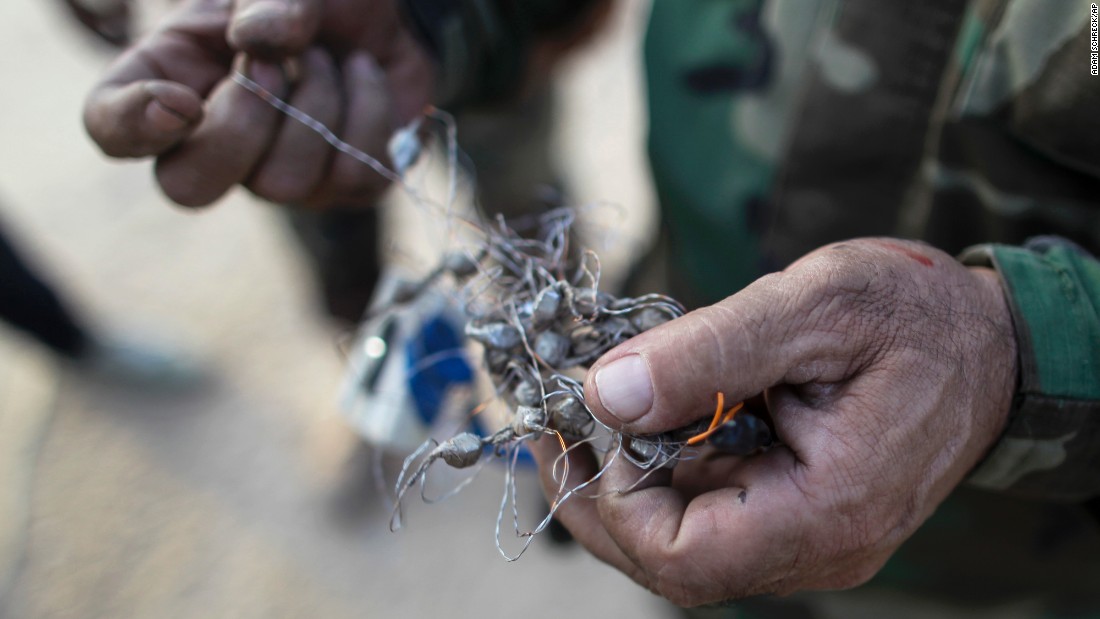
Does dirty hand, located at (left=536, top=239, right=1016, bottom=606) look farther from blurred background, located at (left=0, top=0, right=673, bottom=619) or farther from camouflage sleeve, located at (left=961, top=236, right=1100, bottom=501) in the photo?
blurred background, located at (left=0, top=0, right=673, bottom=619)

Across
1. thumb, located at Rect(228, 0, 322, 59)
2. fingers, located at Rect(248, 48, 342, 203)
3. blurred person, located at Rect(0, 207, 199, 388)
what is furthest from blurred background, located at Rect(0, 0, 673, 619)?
thumb, located at Rect(228, 0, 322, 59)

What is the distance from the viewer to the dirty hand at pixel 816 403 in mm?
712

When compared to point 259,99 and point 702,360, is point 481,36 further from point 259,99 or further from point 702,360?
point 702,360

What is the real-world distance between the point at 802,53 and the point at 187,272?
230 cm

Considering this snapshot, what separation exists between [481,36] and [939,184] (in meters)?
0.87

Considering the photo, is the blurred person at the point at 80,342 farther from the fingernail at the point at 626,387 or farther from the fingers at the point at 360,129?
the fingernail at the point at 626,387

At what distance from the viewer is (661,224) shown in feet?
4.68

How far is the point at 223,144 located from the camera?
1.04 metres

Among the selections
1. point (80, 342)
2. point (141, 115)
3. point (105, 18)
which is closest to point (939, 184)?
point (141, 115)

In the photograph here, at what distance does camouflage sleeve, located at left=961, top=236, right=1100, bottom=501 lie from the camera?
800 millimetres

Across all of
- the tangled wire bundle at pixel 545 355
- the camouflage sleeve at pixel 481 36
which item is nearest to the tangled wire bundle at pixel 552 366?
the tangled wire bundle at pixel 545 355

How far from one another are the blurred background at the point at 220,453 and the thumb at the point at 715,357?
2.50ft

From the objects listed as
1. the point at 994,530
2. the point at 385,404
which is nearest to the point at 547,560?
the point at 385,404

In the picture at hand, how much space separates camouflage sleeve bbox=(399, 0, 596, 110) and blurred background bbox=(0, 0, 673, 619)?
0.42m
